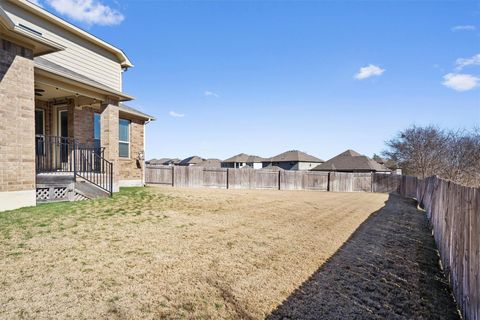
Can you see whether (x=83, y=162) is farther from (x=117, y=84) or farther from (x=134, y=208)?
(x=117, y=84)

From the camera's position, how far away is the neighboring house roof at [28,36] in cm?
566

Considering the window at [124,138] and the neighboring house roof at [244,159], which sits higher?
the window at [124,138]

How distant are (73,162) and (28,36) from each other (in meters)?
5.07

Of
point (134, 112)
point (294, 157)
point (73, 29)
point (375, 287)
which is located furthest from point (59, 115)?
point (294, 157)

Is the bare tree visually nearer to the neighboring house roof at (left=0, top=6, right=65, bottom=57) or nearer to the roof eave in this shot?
the roof eave

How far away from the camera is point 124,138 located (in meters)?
12.9

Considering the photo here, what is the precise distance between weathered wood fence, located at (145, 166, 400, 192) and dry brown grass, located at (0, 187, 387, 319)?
41.5 ft

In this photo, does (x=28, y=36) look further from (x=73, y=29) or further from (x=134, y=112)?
(x=134, y=112)

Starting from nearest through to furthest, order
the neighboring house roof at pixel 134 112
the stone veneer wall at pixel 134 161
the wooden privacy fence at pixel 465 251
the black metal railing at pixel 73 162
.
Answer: the wooden privacy fence at pixel 465 251 → the black metal railing at pixel 73 162 → the neighboring house roof at pixel 134 112 → the stone veneer wall at pixel 134 161

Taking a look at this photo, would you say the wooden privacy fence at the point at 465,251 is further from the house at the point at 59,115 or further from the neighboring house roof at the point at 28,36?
the neighboring house roof at the point at 28,36

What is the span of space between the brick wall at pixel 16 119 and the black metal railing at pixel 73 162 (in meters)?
2.54

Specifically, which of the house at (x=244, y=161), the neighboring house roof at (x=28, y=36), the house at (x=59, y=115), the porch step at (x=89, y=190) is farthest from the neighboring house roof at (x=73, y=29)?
the house at (x=244, y=161)

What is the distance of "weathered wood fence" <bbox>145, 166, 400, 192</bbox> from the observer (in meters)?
19.7

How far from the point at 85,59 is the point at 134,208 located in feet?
25.8
